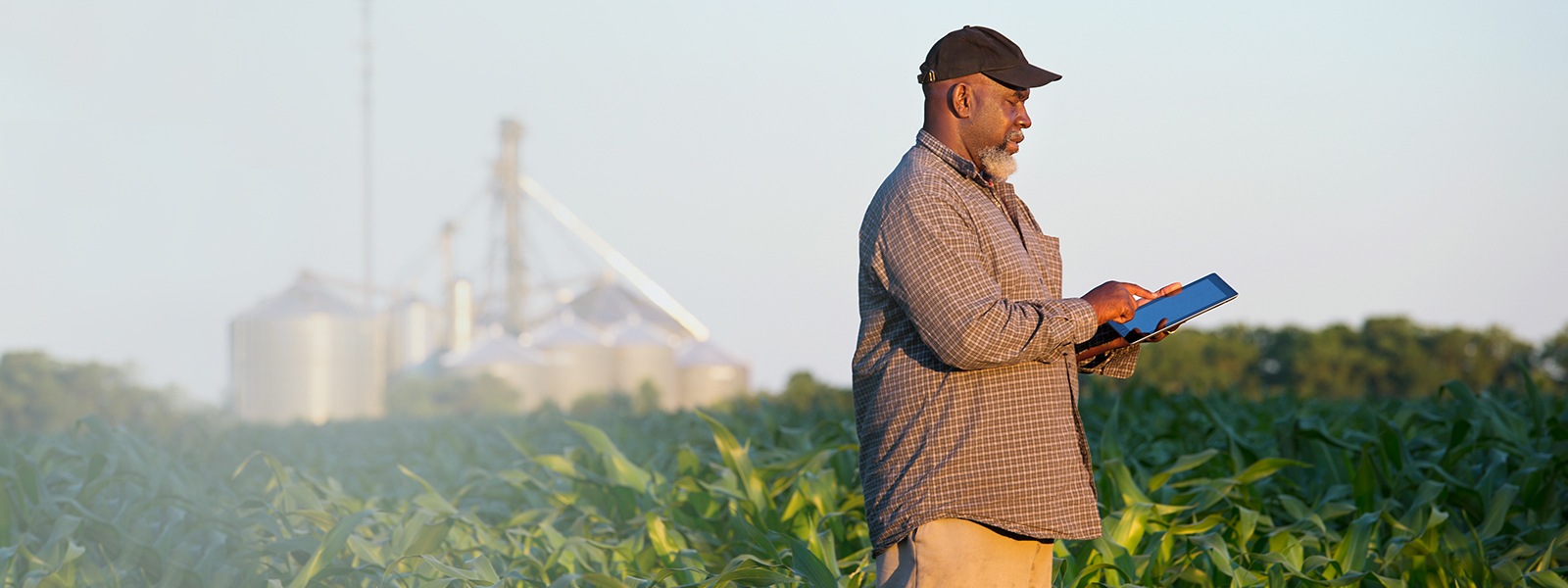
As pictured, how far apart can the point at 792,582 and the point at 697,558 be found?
2.03 feet

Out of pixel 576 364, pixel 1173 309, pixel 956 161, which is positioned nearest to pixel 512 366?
pixel 576 364

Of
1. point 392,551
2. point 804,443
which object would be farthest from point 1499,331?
point 392,551

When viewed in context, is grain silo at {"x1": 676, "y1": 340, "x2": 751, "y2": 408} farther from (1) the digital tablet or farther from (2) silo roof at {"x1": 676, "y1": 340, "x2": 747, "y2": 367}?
(1) the digital tablet

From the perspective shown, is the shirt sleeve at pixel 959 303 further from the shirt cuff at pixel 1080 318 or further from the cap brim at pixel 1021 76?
the cap brim at pixel 1021 76

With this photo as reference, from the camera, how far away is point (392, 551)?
4297mm

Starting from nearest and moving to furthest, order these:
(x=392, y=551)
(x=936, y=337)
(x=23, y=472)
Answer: (x=936, y=337) → (x=392, y=551) → (x=23, y=472)

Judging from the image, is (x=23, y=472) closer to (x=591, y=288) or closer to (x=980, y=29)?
(x=980, y=29)

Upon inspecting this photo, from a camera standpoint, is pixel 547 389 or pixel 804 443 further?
pixel 547 389

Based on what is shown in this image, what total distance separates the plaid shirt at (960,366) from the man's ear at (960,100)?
8cm

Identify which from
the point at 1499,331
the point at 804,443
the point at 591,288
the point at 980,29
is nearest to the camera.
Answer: the point at 980,29

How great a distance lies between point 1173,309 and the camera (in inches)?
113

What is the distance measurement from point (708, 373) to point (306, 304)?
19.0 meters

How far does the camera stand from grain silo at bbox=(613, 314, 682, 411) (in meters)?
59.6

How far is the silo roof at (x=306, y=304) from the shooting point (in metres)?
50.2
